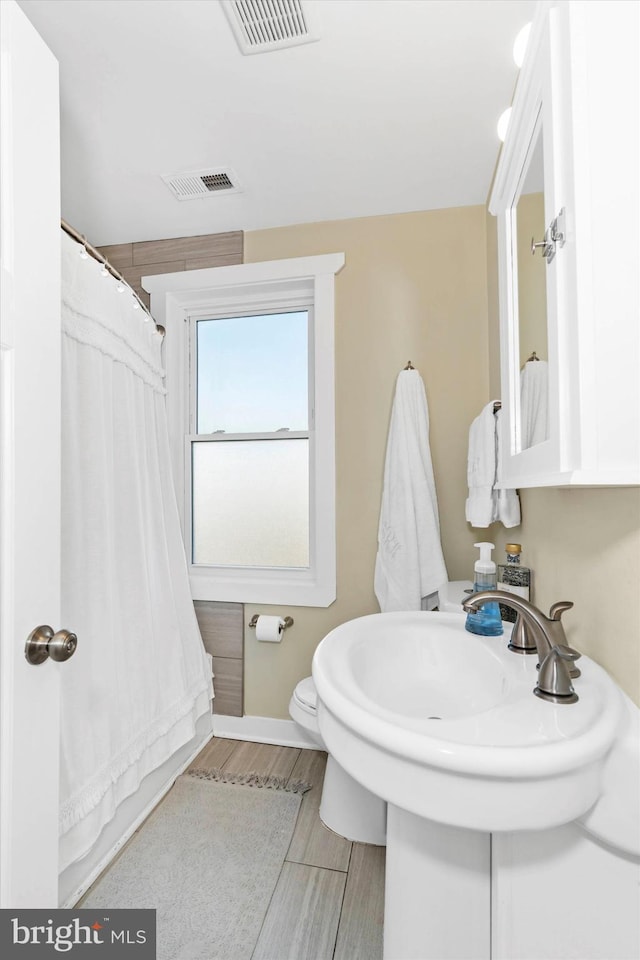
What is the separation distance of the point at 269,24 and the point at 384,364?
1.11 m

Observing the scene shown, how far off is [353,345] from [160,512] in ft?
3.45

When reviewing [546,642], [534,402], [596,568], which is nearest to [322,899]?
[546,642]

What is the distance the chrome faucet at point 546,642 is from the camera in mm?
740

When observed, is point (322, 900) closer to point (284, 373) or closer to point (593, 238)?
point (593, 238)

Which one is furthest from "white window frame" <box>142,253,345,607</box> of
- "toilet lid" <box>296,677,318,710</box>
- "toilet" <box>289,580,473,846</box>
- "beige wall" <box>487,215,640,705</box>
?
"beige wall" <box>487,215,640,705</box>

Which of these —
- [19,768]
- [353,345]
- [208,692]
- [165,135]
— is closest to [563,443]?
[19,768]

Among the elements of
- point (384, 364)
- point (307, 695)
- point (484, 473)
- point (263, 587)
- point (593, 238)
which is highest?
point (384, 364)

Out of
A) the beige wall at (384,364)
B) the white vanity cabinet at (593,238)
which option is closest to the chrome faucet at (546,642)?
the white vanity cabinet at (593,238)

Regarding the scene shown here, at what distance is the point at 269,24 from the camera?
1.17 meters

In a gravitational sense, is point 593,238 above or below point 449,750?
above

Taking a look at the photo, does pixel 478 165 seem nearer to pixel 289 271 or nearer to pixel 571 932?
pixel 289 271

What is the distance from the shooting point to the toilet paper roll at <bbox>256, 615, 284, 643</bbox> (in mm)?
1971

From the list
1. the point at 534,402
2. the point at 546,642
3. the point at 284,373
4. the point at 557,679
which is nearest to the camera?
the point at 557,679

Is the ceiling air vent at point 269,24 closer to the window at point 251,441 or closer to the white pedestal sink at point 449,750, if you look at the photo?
the window at point 251,441
